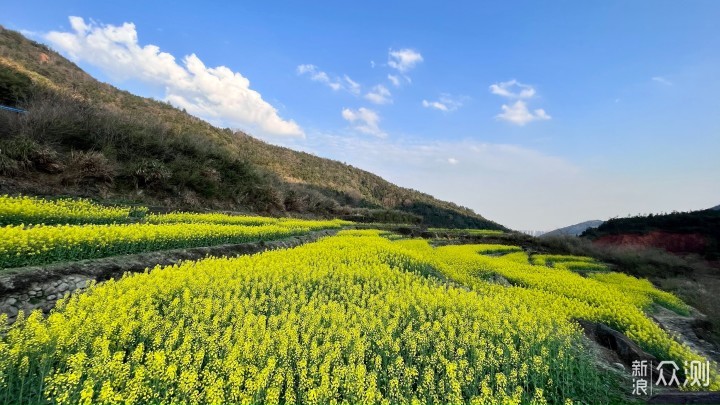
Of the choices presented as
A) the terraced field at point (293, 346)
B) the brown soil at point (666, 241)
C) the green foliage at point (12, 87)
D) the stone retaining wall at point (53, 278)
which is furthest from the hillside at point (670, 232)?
the green foliage at point (12, 87)

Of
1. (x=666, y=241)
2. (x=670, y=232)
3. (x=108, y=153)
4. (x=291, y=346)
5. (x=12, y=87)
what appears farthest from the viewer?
(x=670, y=232)

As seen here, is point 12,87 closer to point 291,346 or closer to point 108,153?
point 108,153

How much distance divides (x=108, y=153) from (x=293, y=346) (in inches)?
853

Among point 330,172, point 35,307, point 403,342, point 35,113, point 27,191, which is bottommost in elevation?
point 35,307

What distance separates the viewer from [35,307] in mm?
7035

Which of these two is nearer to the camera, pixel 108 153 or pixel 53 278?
pixel 53 278

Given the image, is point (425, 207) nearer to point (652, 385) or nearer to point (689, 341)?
point (689, 341)

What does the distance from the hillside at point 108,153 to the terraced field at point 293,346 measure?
10.4m

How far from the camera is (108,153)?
20875 mm

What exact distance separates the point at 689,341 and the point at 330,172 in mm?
66094

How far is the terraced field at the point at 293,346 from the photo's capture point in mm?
4312

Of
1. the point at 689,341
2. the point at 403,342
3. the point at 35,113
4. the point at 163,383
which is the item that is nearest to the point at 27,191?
the point at 35,113

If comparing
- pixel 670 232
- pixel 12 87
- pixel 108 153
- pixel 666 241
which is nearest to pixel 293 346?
pixel 108 153

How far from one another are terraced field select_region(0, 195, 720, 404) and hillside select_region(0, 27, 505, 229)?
10355 millimetres
